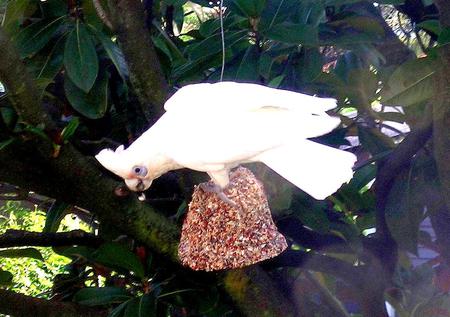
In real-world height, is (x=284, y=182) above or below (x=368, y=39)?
below

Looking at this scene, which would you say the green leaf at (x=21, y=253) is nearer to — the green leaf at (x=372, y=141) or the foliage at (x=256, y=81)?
the foliage at (x=256, y=81)

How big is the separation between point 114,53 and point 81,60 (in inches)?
2.1

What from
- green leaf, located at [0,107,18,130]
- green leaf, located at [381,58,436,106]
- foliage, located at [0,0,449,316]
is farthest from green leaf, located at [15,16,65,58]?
green leaf, located at [381,58,436,106]

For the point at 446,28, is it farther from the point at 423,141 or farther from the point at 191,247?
the point at 191,247

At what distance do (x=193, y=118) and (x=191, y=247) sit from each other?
0.21m

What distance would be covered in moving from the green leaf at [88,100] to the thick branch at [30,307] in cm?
31

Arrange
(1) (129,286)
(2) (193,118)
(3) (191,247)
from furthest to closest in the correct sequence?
(1) (129,286)
(3) (191,247)
(2) (193,118)

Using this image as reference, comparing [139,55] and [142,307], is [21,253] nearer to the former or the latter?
[142,307]

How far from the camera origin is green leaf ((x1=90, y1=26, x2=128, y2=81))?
3.54 ft

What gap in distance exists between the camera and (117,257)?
112 cm

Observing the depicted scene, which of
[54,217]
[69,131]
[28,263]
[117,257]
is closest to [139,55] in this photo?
[69,131]

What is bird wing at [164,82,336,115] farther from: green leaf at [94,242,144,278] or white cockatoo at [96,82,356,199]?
green leaf at [94,242,144,278]

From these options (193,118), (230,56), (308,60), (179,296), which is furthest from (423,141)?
(193,118)

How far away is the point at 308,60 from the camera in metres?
1.20
